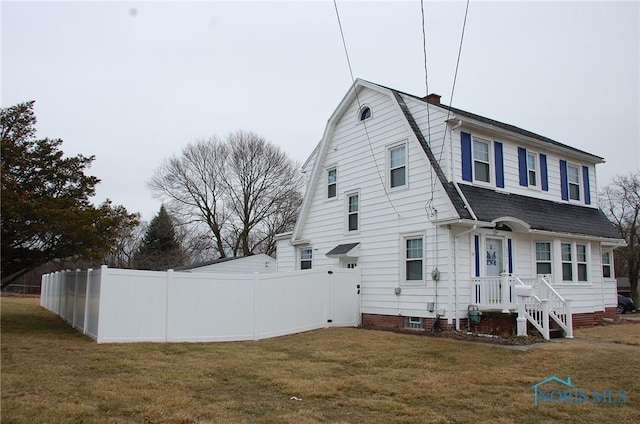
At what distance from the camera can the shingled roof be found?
13.8 m

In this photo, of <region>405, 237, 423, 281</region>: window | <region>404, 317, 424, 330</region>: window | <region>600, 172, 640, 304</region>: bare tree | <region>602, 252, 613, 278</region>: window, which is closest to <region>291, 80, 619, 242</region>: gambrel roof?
<region>602, 252, 613, 278</region>: window

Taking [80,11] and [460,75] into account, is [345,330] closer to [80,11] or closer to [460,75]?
[460,75]

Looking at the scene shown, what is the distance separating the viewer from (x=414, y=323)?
14.3m

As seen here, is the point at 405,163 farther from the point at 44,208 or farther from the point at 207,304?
the point at 44,208

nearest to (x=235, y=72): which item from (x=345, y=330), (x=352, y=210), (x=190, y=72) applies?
(x=190, y=72)

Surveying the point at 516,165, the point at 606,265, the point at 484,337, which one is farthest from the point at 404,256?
the point at 606,265

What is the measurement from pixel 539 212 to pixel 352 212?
5809mm

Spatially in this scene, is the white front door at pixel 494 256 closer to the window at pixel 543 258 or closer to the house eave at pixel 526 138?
the window at pixel 543 258

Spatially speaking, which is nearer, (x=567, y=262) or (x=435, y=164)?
(x=435, y=164)

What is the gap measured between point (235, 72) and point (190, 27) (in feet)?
22.8

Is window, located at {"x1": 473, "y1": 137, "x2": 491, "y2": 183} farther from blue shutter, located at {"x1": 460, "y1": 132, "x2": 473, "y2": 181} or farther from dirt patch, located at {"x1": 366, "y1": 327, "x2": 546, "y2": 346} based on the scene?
dirt patch, located at {"x1": 366, "y1": 327, "x2": 546, "y2": 346}

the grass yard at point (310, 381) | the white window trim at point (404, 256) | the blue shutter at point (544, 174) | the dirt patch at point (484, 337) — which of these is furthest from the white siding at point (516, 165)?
the grass yard at point (310, 381)

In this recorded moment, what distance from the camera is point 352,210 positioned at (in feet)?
56.1

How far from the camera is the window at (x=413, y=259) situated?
46.8ft
